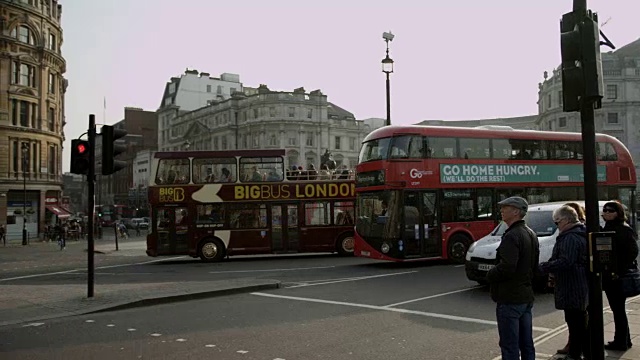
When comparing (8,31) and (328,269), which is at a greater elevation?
(8,31)

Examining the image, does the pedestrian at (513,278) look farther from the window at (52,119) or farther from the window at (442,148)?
the window at (52,119)

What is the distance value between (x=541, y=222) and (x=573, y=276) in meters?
6.61

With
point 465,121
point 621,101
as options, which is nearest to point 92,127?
point 621,101

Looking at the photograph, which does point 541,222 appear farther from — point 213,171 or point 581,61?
point 213,171

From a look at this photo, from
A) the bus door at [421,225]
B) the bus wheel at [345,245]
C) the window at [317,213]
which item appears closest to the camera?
the bus door at [421,225]

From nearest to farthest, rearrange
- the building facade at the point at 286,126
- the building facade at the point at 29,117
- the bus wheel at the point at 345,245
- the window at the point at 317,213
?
the window at the point at 317,213, the bus wheel at the point at 345,245, the building facade at the point at 29,117, the building facade at the point at 286,126

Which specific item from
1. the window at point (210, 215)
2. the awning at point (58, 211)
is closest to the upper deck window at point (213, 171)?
the window at point (210, 215)

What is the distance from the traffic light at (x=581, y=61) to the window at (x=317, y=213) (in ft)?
54.4

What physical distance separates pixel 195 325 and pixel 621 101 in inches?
3313

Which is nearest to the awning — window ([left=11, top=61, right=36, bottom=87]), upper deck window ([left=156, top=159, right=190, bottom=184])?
window ([left=11, top=61, right=36, bottom=87])

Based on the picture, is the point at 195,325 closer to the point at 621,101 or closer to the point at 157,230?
the point at 157,230

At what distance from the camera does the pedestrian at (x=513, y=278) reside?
520 centimetres

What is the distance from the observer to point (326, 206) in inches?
869

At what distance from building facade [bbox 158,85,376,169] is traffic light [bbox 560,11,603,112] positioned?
75.9 m
